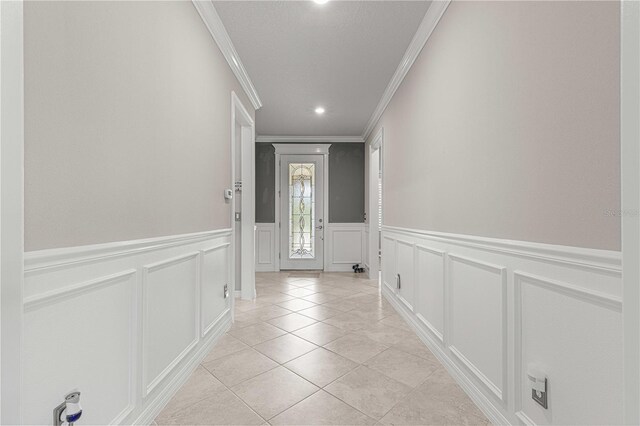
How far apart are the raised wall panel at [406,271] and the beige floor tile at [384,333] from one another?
0.89 feet

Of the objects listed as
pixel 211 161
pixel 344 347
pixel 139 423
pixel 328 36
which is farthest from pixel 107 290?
pixel 328 36

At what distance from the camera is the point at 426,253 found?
2502mm

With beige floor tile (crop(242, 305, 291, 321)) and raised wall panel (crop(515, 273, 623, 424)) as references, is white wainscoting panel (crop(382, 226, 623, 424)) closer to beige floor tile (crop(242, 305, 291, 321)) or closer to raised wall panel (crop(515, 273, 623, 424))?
raised wall panel (crop(515, 273, 623, 424))

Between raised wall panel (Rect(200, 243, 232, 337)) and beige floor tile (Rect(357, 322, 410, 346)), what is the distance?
1218 mm

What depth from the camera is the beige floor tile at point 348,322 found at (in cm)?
284

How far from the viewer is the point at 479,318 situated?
5.43 feet

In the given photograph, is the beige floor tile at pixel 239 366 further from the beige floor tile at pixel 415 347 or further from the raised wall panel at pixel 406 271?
the raised wall panel at pixel 406 271

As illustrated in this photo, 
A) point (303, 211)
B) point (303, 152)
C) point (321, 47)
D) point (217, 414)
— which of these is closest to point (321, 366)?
point (217, 414)

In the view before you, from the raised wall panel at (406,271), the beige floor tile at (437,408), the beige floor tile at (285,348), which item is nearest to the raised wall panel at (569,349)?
the beige floor tile at (437,408)

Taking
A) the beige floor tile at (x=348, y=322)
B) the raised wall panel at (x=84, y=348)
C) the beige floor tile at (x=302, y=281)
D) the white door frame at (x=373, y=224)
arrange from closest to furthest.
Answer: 1. the raised wall panel at (x=84, y=348)
2. the beige floor tile at (x=348, y=322)
3. the beige floor tile at (x=302, y=281)
4. the white door frame at (x=373, y=224)

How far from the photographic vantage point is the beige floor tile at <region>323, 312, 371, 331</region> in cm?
284

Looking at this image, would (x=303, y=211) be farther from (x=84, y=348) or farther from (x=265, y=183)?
(x=84, y=348)

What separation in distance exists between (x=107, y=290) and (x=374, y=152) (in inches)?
176

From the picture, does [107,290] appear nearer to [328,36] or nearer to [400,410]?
[400,410]
